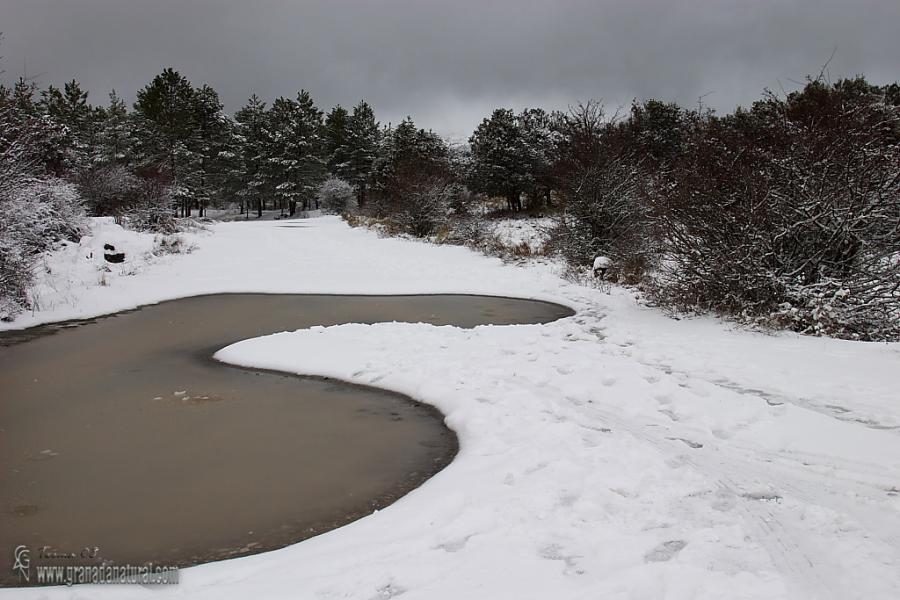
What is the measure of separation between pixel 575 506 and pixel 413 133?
4004cm

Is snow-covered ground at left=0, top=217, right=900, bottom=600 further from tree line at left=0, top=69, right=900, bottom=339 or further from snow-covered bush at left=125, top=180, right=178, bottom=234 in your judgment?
snow-covered bush at left=125, top=180, right=178, bottom=234

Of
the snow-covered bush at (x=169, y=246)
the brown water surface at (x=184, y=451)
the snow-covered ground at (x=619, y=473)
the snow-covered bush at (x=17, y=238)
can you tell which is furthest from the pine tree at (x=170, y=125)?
the snow-covered ground at (x=619, y=473)

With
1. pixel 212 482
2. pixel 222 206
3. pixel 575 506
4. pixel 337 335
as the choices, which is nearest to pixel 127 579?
pixel 212 482

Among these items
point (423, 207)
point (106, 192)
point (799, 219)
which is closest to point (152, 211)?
point (106, 192)

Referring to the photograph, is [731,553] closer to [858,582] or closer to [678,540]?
[678,540]

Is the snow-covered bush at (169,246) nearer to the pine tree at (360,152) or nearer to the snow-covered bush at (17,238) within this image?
the snow-covered bush at (17,238)

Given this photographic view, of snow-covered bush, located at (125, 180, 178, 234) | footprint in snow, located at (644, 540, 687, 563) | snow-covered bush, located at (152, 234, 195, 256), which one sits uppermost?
snow-covered bush, located at (125, 180, 178, 234)

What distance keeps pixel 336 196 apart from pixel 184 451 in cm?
4326

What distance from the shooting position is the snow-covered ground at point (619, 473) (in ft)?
8.94

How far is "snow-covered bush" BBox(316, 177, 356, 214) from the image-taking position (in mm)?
46062

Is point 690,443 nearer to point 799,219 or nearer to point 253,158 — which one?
point 799,219

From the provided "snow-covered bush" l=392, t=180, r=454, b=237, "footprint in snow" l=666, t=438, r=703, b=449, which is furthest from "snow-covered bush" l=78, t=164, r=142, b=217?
"footprint in snow" l=666, t=438, r=703, b=449

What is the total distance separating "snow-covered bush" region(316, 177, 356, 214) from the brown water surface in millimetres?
38512

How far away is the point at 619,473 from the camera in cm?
384
